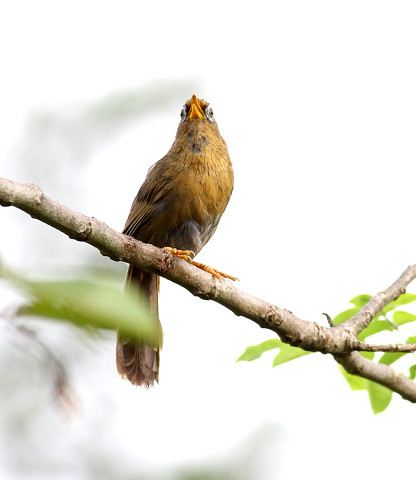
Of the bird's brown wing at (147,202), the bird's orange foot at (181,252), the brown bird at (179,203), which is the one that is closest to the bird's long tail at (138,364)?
the brown bird at (179,203)

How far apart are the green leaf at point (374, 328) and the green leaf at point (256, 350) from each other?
0.45 m

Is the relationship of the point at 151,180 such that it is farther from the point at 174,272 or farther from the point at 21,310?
the point at 21,310

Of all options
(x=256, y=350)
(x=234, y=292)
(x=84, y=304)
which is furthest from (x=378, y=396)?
(x=84, y=304)

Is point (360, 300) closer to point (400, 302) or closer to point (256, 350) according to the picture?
point (400, 302)

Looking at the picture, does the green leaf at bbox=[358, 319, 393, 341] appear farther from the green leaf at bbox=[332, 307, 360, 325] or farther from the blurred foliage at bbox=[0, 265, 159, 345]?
the blurred foliage at bbox=[0, 265, 159, 345]

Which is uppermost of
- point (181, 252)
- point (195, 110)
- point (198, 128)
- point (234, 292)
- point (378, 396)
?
point (195, 110)

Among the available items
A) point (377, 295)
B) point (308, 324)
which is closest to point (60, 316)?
point (308, 324)

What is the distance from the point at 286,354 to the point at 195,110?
2090 mm

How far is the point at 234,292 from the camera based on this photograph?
281cm

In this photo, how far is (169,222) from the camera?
155 inches

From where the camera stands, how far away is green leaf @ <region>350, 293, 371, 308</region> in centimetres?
309

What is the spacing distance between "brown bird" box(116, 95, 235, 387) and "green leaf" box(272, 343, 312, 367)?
1.08 metres

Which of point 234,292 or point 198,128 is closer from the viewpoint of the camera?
point 234,292

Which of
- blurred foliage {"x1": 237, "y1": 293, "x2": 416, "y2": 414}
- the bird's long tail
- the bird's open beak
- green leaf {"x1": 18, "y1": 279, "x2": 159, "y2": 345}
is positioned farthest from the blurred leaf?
green leaf {"x1": 18, "y1": 279, "x2": 159, "y2": 345}
